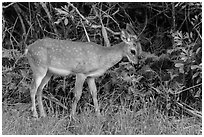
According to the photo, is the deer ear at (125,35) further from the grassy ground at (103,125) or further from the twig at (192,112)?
the twig at (192,112)

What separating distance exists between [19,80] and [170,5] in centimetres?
286

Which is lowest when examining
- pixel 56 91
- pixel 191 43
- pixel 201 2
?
pixel 56 91

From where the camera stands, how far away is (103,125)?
23.6ft

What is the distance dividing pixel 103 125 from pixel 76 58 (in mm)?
998

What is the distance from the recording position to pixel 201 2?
7.93 m

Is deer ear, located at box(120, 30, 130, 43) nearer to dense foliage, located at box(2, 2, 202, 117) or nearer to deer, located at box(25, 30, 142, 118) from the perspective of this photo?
deer, located at box(25, 30, 142, 118)

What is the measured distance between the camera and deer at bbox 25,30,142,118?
23.8 ft

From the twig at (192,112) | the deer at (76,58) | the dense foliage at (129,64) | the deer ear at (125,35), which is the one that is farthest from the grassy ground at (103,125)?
the deer ear at (125,35)

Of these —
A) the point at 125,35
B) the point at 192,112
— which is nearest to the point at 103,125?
the point at 125,35

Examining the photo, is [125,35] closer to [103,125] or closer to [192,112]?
[103,125]

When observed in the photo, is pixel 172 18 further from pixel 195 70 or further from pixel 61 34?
pixel 61 34

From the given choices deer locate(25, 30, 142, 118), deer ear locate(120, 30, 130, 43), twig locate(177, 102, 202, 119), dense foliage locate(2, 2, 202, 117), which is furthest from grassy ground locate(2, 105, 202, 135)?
deer ear locate(120, 30, 130, 43)

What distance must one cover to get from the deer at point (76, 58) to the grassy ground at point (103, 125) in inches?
7.2

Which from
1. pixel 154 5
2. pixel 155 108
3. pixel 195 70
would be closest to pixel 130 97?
pixel 155 108
